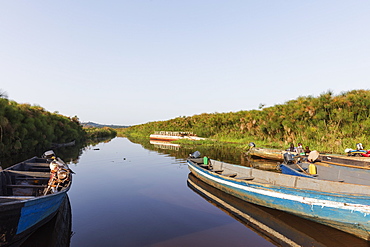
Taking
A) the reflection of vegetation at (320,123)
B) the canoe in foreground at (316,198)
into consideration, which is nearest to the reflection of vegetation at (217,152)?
the reflection of vegetation at (320,123)

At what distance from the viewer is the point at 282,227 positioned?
867 centimetres

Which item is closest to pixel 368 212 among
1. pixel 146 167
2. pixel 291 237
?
pixel 291 237

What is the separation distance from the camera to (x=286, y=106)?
1438 inches

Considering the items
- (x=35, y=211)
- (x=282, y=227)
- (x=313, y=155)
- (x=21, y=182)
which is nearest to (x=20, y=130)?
(x=21, y=182)

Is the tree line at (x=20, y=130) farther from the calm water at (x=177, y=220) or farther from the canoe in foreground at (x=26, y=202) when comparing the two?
the canoe in foreground at (x=26, y=202)

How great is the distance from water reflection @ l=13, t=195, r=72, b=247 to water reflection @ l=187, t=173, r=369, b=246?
6.80m

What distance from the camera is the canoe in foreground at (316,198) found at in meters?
7.28

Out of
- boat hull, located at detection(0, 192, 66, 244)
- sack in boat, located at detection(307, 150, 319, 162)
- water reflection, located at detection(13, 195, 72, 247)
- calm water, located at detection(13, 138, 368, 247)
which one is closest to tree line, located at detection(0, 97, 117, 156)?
calm water, located at detection(13, 138, 368, 247)

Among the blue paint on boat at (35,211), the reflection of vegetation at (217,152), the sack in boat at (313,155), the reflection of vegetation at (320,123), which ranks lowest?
the reflection of vegetation at (217,152)

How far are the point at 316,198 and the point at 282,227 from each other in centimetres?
180

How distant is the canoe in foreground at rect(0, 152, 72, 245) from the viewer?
5.54 meters

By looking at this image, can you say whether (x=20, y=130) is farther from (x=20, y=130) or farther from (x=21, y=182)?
(x=21, y=182)

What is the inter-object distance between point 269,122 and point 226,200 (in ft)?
88.4

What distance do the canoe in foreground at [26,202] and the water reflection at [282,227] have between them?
739cm
